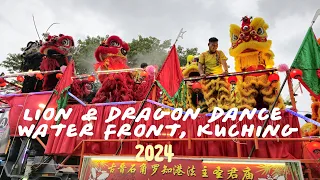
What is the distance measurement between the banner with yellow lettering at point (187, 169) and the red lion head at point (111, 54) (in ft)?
11.7

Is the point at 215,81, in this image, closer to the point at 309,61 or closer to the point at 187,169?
the point at 309,61

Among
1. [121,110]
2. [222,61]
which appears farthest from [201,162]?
[222,61]

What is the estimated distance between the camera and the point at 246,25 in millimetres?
7016

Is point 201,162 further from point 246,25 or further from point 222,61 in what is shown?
point 246,25

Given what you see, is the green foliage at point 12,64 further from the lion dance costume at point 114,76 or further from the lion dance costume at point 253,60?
the lion dance costume at point 253,60

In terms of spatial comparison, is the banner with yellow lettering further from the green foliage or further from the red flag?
the green foliage

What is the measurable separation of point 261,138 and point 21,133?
6568 millimetres

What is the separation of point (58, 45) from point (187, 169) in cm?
708

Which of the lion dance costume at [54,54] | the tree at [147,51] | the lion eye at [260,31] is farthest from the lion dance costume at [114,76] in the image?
the tree at [147,51]

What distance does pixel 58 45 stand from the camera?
984cm

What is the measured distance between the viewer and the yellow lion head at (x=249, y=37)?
6840 millimetres

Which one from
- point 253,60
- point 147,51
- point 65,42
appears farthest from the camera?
point 147,51

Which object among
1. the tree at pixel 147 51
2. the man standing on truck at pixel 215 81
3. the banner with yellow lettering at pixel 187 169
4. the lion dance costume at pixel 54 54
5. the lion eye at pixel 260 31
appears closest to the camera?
the banner with yellow lettering at pixel 187 169

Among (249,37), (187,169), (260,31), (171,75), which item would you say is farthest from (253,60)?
(187,169)
